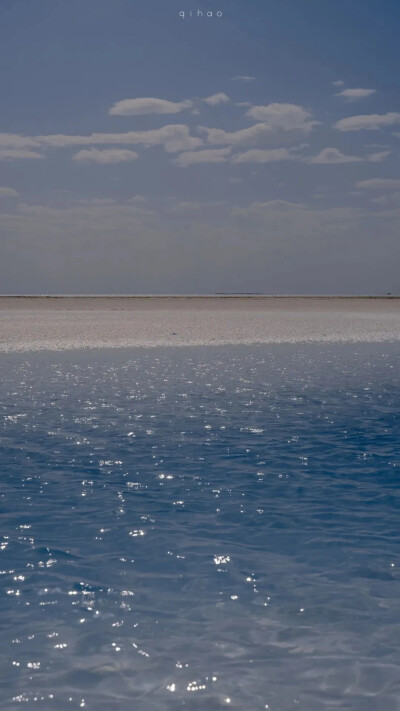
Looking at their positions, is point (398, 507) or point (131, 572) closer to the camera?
point (131, 572)

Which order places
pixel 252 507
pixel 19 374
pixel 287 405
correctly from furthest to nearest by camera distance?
pixel 19 374, pixel 287 405, pixel 252 507

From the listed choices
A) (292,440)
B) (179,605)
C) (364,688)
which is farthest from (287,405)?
(364,688)

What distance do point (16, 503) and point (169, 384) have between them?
10235mm

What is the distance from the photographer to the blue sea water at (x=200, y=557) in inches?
212

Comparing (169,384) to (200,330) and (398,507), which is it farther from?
(200,330)

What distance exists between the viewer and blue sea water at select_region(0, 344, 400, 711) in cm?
539

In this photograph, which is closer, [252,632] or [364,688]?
[364,688]

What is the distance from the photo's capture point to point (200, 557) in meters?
7.59

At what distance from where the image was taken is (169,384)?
→ 19.5 meters

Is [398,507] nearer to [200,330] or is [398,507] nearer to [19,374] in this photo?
[19,374]

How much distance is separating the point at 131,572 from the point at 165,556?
0.50 meters

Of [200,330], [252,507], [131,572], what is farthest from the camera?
[200,330]

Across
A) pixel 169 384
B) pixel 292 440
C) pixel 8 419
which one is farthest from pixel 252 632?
pixel 169 384

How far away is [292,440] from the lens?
1287cm
